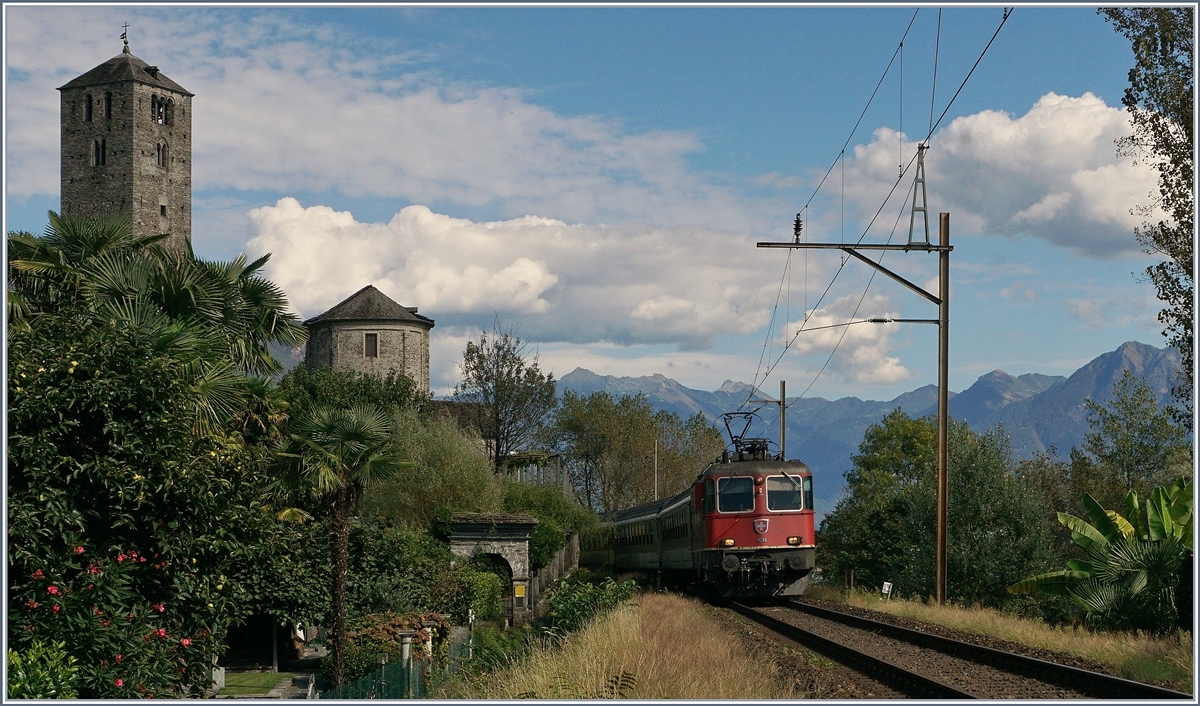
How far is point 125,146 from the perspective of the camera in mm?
99000

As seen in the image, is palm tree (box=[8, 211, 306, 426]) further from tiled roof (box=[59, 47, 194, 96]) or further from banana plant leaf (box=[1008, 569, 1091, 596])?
tiled roof (box=[59, 47, 194, 96])

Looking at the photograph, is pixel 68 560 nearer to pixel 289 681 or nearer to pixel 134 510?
pixel 134 510

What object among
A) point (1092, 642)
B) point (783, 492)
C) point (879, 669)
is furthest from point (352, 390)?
point (879, 669)

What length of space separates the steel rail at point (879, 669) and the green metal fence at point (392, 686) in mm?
6011

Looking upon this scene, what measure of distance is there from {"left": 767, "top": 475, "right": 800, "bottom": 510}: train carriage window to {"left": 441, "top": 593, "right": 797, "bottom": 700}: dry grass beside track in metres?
11.6

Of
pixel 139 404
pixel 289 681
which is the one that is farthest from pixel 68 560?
pixel 289 681

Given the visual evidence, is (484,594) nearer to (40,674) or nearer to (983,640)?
(983,640)

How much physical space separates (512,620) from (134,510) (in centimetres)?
2518

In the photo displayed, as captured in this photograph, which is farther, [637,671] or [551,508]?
[551,508]

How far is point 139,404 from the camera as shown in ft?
42.8

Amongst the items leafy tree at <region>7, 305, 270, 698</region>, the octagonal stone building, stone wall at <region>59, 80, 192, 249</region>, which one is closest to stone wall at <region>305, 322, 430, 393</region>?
the octagonal stone building

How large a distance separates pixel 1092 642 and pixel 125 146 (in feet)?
320

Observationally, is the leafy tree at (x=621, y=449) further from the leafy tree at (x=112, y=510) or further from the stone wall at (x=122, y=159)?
the leafy tree at (x=112, y=510)

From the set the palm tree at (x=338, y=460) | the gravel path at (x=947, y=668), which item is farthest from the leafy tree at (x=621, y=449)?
the gravel path at (x=947, y=668)
